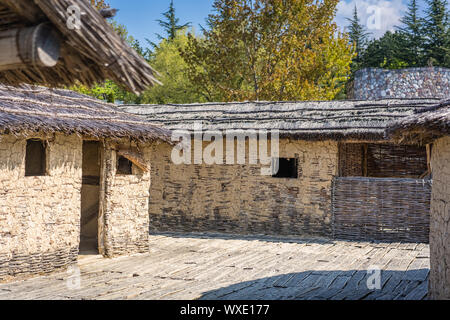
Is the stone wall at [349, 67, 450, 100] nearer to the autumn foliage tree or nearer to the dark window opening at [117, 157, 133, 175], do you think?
the autumn foliage tree

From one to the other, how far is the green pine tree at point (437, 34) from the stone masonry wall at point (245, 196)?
18777 millimetres

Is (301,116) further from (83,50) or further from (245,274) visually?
(83,50)

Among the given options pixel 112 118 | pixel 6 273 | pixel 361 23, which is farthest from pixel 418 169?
pixel 361 23

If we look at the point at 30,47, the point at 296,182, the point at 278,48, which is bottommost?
the point at 296,182

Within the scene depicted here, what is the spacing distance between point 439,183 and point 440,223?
0.45 metres

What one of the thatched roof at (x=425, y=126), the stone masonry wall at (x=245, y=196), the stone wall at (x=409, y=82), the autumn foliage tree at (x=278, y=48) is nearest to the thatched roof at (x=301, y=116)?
the stone masonry wall at (x=245, y=196)

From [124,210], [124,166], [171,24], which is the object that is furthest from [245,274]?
[171,24]

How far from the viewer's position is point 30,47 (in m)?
2.69

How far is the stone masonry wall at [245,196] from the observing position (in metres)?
10.7

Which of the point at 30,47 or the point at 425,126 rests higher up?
the point at 30,47

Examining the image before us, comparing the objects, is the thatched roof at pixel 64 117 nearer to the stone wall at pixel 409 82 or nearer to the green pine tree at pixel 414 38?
the stone wall at pixel 409 82

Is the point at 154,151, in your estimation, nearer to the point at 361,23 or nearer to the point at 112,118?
the point at 112,118

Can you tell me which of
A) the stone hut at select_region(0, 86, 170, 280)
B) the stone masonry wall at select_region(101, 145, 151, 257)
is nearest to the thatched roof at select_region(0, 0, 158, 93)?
the stone hut at select_region(0, 86, 170, 280)

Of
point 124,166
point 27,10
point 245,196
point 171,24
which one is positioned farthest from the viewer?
point 171,24
